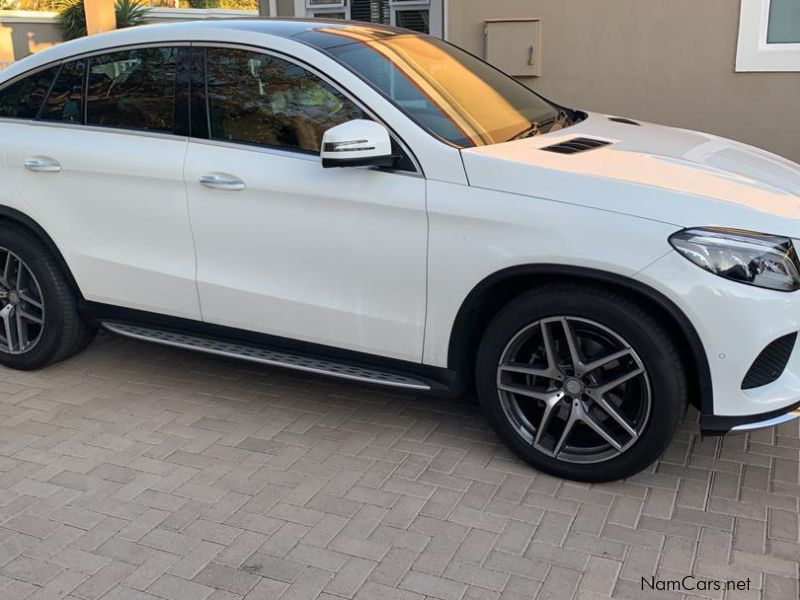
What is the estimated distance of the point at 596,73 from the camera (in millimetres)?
7703

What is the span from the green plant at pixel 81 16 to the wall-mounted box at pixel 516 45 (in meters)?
17.3

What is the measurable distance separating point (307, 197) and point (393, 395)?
129 cm

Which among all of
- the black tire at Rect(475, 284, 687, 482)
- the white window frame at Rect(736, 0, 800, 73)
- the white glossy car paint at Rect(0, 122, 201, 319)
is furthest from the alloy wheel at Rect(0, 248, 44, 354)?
the white window frame at Rect(736, 0, 800, 73)

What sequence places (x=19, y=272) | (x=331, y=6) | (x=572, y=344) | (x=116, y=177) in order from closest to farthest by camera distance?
1. (x=572, y=344)
2. (x=116, y=177)
3. (x=19, y=272)
4. (x=331, y=6)

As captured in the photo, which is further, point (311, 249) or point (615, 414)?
point (311, 249)

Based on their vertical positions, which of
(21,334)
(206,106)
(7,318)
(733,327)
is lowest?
(21,334)

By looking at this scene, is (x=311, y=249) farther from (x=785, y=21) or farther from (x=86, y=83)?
(x=785, y=21)

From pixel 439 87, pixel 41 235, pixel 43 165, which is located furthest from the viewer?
pixel 41 235

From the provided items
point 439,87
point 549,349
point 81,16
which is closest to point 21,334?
point 439,87

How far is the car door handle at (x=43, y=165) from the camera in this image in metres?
4.30

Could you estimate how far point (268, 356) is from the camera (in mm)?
3982

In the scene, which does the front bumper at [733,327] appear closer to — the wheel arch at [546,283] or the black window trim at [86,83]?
the wheel arch at [546,283]

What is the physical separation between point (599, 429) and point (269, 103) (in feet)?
6.94

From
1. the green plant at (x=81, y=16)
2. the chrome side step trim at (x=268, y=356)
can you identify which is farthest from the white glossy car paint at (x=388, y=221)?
the green plant at (x=81, y=16)
